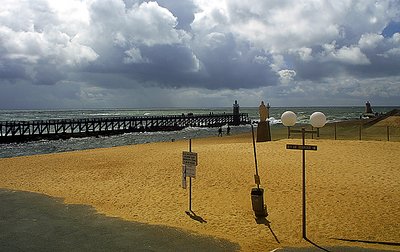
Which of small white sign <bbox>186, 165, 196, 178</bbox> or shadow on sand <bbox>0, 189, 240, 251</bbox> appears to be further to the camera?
small white sign <bbox>186, 165, 196, 178</bbox>

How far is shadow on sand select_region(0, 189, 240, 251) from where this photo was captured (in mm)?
7926

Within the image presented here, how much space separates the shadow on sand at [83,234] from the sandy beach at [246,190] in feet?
1.98

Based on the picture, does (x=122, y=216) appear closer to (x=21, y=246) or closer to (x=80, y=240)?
(x=80, y=240)

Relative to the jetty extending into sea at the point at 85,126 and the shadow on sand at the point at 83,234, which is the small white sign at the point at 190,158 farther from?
the jetty extending into sea at the point at 85,126

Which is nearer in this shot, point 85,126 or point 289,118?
point 289,118

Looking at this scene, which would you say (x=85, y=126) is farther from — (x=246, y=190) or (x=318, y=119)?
(x=318, y=119)

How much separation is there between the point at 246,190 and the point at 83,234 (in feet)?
19.9

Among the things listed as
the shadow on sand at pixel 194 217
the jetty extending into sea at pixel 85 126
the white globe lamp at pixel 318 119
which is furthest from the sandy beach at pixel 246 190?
the jetty extending into sea at pixel 85 126

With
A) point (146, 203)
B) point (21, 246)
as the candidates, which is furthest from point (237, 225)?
point (21, 246)

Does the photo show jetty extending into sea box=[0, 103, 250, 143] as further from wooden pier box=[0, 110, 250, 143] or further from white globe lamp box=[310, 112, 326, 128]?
white globe lamp box=[310, 112, 326, 128]

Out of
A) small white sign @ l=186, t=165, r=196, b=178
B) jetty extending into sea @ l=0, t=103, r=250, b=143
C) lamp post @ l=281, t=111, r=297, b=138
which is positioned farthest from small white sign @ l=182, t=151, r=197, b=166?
jetty extending into sea @ l=0, t=103, r=250, b=143

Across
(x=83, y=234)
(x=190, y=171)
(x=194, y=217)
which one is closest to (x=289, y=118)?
(x=190, y=171)

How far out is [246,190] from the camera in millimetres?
12867

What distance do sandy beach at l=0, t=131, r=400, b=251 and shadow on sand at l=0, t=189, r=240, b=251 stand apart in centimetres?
60
